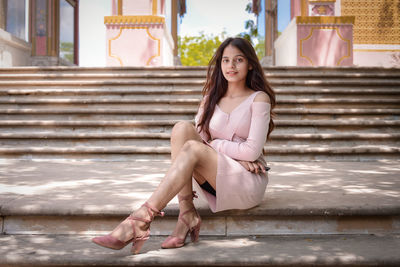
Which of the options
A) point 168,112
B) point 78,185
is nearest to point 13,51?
point 168,112

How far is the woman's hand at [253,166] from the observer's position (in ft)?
6.80

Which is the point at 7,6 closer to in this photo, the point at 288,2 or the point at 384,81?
the point at 288,2

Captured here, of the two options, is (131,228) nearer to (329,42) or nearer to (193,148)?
(193,148)

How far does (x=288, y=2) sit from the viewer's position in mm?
10250

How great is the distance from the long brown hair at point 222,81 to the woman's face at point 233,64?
26mm

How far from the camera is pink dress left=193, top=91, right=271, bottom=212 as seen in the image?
6.60ft

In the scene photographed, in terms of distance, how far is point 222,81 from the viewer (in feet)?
7.85

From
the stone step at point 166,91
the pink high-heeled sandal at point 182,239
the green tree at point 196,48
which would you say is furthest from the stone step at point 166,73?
the green tree at point 196,48

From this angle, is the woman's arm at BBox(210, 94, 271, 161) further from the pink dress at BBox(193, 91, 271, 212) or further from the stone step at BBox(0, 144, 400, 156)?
the stone step at BBox(0, 144, 400, 156)

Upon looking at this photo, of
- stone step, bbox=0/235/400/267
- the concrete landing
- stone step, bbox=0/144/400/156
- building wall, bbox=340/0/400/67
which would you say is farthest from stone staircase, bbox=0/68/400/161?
building wall, bbox=340/0/400/67

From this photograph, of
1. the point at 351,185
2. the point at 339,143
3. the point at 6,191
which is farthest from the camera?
the point at 339,143

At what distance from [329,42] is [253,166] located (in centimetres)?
749

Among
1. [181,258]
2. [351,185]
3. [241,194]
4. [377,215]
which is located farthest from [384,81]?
[181,258]

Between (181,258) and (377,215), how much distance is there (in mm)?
1241
